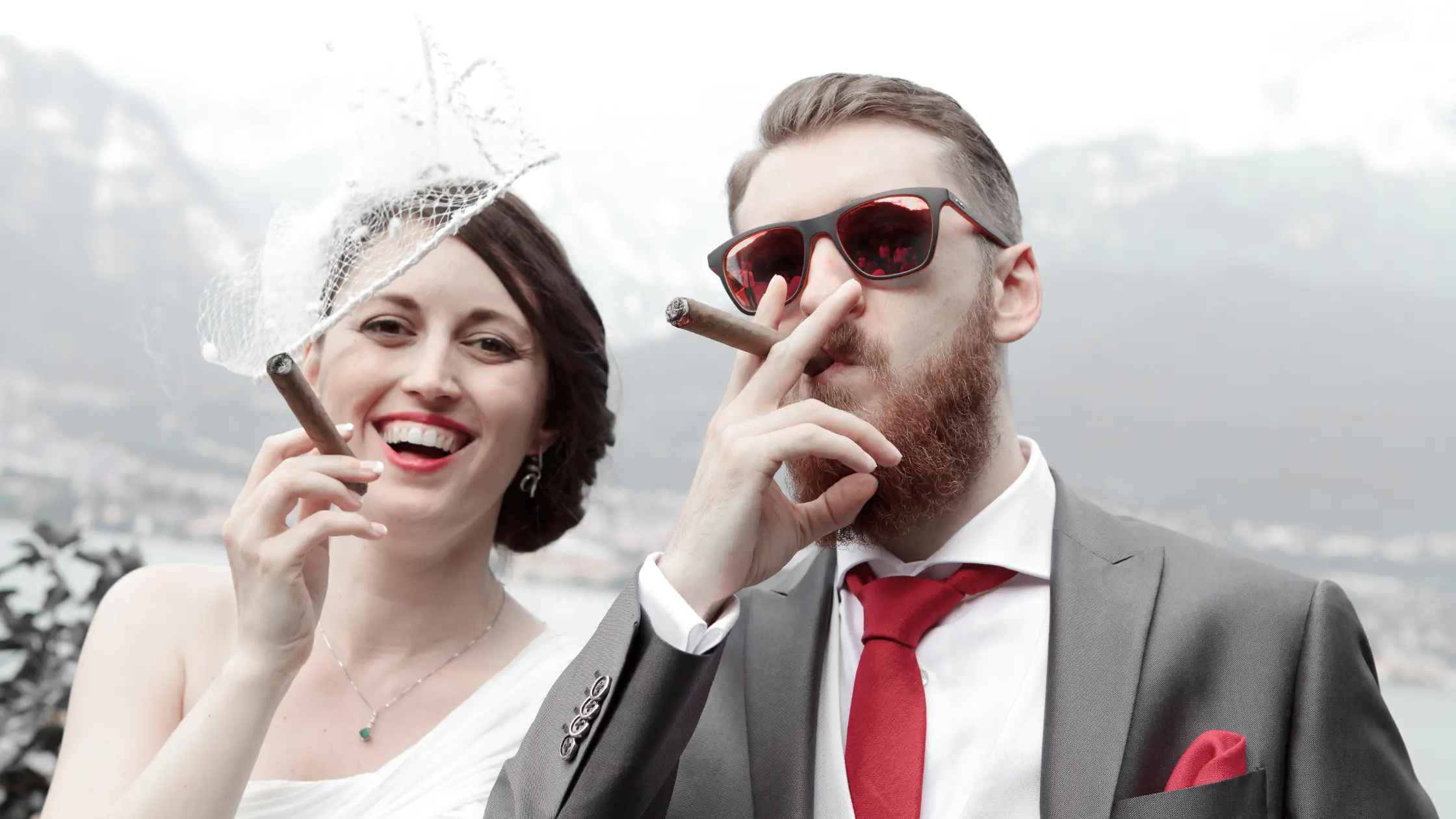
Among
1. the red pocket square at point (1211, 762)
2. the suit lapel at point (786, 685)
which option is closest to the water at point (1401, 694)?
the suit lapel at point (786, 685)

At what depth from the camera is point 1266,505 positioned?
170 inches

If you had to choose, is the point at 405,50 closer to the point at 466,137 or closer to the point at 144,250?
the point at 466,137

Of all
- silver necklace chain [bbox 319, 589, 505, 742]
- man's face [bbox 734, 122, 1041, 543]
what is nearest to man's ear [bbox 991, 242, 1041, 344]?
man's face [bbox 734, 122, 1041, 543]

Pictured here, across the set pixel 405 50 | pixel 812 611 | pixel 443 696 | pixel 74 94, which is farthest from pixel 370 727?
pixel 74 94

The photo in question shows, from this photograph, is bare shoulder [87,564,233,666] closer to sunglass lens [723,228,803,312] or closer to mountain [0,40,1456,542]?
sunglass lens [723,228,803,312]

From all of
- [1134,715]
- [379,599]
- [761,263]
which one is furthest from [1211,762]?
[379,599]

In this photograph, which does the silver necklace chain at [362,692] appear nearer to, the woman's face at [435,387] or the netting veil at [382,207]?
the woman's face at [435,387]

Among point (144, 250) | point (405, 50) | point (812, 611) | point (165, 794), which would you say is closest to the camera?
point (165, 794)

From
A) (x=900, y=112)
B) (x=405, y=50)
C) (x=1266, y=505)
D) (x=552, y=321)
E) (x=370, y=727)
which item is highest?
(x=405, y=50)

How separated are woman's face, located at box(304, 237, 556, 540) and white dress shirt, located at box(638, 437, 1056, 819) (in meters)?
0.75

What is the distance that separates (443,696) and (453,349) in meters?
0.74

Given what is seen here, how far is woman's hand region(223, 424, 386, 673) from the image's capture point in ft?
5.60

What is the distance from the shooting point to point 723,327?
148 centimetres

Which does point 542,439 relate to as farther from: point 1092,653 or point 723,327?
point 1092,653
